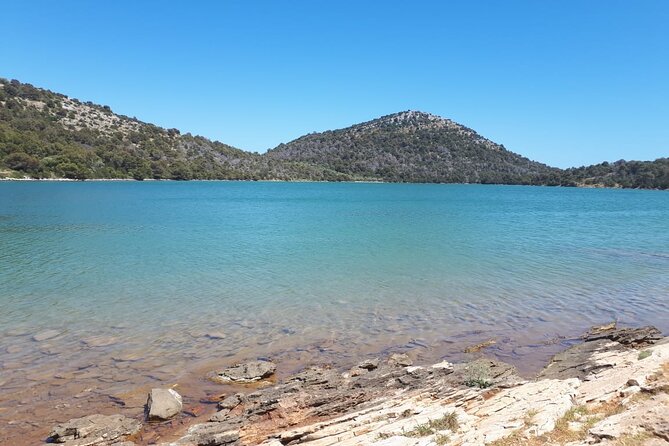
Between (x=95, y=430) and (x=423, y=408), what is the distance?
5887mm

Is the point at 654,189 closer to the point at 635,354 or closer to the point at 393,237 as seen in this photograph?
the point at 393,237

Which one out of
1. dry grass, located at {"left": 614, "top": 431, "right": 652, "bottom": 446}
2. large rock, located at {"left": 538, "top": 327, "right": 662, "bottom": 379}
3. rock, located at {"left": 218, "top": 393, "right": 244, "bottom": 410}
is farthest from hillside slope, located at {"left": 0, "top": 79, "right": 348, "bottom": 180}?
dry grass, located at {"left": 614, "top": 431, "right": 652, "bottom": 446}

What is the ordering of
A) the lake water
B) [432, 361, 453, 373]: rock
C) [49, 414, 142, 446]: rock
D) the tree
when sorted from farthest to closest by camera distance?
the tree < the lake water < [432, 361, 453, 373]: rock < [49, 414, 142, 446]: rock

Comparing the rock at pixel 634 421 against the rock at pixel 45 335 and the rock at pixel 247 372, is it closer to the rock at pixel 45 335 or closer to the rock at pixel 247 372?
the rock at pixel 247 372

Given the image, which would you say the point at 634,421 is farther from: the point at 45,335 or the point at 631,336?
the point at 45,335

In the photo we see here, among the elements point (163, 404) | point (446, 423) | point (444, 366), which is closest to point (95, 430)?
point (163, 404)

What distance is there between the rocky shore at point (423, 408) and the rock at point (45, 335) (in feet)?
18.1

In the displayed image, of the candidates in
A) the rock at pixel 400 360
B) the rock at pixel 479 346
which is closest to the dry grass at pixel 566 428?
the rock at pixel 400 360

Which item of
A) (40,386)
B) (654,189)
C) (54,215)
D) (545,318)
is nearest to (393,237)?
(545,318)

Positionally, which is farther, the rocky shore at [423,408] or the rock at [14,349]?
the rock at [14,349]

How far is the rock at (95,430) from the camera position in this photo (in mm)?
7844

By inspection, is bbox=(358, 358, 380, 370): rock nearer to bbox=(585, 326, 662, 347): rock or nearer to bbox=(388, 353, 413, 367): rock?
bbox=(388, 353, 413, 367): rock

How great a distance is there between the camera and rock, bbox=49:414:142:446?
309 inches

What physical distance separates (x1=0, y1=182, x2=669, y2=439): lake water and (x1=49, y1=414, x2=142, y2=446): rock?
1046mm
